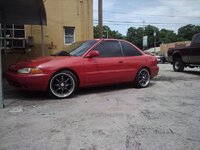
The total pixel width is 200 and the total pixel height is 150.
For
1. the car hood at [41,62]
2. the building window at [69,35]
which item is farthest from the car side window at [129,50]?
the building window at [69,35]

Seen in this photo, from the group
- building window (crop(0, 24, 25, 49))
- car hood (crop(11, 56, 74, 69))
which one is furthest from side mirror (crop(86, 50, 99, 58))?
building window (crop(0, 24, 25, 49))

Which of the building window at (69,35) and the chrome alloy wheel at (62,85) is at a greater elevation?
the building window at (69,35)

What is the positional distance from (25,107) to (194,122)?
3.35 metres

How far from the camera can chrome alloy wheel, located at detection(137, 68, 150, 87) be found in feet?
30.6

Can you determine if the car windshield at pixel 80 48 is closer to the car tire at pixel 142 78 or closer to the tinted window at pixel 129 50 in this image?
the tinted window at pixel 129 50

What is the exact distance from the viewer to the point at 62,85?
7508 millimetres

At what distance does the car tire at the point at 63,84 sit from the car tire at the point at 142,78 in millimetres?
2294

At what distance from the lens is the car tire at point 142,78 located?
9.26 metres

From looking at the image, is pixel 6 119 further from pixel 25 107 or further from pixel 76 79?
pixel 76 79

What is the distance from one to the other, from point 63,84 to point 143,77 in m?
2.91

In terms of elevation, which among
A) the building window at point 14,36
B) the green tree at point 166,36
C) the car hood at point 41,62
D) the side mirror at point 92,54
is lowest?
the car hood at point 41,62

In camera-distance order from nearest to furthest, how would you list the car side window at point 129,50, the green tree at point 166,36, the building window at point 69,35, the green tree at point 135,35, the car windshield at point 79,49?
the car windshield at point 79,49, the car side window at point 129,50, the building window at point 69,35, the green tree at point 166,36, the green tree at point 135,35

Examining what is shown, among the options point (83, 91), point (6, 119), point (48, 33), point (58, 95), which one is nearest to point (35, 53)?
point (48, 33)

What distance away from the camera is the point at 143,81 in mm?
9445
